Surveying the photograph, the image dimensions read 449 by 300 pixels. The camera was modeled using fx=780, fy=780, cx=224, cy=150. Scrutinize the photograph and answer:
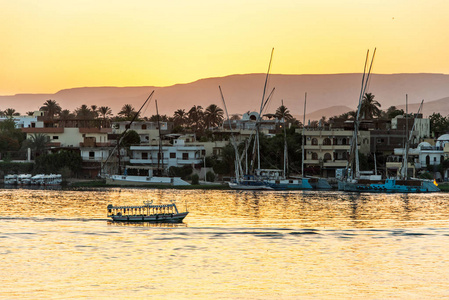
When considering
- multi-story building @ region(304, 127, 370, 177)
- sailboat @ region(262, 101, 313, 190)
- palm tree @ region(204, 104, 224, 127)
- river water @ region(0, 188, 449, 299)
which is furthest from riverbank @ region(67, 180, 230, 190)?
palm tree @ region(204, 104, 224, 127)

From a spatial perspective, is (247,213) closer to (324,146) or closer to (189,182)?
(189,182)

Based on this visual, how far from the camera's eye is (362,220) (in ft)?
205

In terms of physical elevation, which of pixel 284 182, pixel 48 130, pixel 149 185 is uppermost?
pixel 48 130

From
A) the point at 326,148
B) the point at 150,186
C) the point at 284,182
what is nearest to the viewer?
the point at 284,182

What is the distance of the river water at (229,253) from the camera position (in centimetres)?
3644

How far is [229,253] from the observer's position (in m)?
45.8

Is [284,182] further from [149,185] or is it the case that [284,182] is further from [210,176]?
[149,185]

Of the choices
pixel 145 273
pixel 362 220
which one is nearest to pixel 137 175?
pixel 362 220

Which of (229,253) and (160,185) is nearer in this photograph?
(229,253)

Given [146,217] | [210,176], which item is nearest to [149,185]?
[210,176]

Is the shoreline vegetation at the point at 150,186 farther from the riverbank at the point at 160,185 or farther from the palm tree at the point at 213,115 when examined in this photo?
the palm tree at the point at 213,115

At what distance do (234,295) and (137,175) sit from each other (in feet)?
247

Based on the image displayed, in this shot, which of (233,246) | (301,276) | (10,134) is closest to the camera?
(301,276)

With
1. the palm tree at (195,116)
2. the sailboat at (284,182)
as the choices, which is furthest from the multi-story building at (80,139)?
the palm tree at (195,116)
